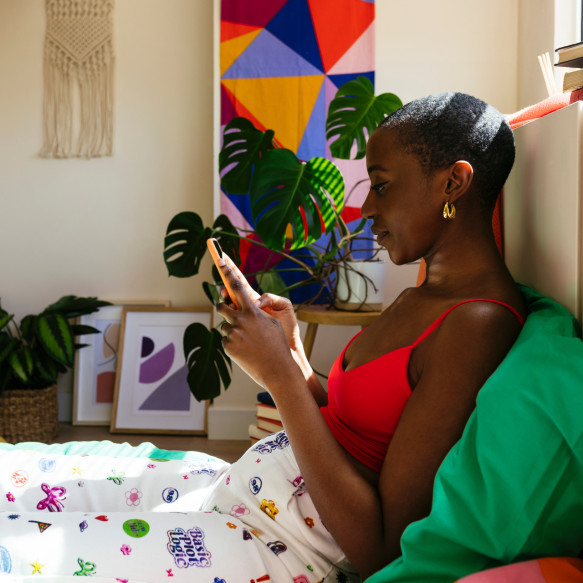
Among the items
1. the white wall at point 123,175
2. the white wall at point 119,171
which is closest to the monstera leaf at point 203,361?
the white wall at point 123,175

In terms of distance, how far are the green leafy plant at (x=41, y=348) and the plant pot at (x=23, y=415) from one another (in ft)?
0.20

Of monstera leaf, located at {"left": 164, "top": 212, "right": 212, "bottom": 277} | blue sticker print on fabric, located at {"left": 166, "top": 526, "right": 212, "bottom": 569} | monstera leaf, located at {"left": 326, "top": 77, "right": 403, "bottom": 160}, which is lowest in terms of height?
blue sticker print on fabric, located at {"left": 166, "top": 526, "right": 212, "bottom": 569}

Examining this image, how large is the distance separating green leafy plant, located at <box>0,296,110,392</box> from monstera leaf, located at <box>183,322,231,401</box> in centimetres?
86

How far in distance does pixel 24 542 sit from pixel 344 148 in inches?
76.6

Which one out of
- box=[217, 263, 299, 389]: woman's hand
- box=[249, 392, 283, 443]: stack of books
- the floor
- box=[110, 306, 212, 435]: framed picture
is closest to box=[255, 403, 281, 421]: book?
box=[249, 392, 283, 443]: stack of books

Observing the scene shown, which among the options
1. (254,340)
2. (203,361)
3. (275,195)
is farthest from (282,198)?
(254,340)

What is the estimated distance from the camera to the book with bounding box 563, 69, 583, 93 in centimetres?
98

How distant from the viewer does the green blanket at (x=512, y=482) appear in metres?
0.71

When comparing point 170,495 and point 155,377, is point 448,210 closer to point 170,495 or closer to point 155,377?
point 170,495

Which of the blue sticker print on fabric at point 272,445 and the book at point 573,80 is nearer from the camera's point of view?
the book at point 573,80

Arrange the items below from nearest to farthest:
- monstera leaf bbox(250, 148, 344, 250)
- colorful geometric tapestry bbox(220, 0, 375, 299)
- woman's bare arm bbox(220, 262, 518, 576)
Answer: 1. woman's bare arm bbox(220, 262, 518, 576)
2. monstera leaf bbox(250, 148, 344, 250)
3. colorful geometric tapestry bbox(220, 0, 375, 299)

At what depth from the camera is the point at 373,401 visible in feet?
3.28

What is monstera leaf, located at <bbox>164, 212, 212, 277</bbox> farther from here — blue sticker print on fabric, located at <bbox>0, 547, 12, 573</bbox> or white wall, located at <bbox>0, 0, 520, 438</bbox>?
blue sticker print on fabric, located at <bbox>0, 547, 12, 573</bbox>

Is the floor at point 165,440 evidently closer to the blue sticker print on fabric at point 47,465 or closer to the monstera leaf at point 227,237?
the monstera leaf at point 227,237
